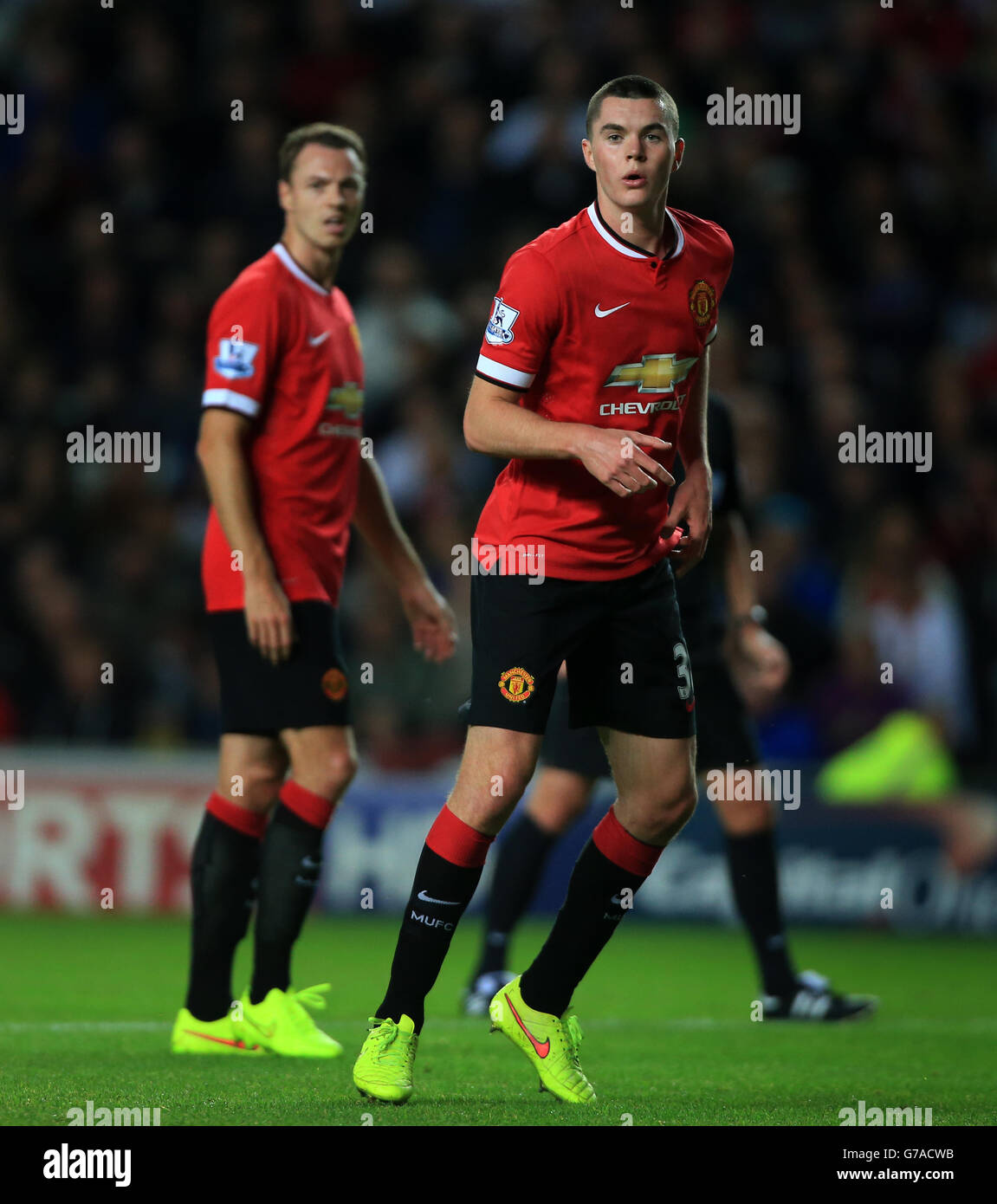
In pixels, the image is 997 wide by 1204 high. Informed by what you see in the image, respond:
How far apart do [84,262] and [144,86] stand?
1639mm

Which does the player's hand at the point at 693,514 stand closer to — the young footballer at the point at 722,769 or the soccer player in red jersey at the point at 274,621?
the soccer player in red jersey at the point at 274,621

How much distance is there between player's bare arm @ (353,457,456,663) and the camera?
5758 mm

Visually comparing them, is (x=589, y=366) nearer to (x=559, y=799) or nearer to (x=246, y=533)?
(x=246, y=533)

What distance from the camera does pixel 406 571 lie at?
5777 mm

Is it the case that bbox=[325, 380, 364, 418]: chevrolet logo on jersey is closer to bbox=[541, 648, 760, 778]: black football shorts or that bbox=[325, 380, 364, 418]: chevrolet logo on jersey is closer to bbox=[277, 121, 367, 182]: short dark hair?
bbox=[277, 121, 367, 182]: short dark hair

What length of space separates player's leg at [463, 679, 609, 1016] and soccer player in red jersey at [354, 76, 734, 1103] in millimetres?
1856

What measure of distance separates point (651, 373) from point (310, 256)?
153 cm

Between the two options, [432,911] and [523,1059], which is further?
[523,1059]

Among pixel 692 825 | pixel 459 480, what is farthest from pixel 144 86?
pixel 692 825

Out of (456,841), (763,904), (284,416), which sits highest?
(284,416)

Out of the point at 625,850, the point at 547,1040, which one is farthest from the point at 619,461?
the point at 547,1040

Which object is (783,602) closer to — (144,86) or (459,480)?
(459,480)

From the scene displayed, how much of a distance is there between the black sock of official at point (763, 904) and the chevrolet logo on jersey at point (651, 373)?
2429 millimetres

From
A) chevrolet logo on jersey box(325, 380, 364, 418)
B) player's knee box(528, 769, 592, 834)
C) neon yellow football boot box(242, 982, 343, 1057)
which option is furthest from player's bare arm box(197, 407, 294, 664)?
player's knee box(528, 769, 592, 834)
